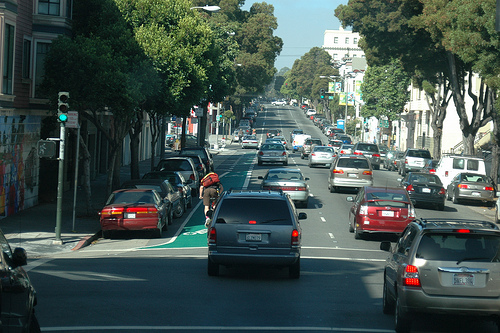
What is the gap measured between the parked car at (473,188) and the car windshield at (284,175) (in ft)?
29.4

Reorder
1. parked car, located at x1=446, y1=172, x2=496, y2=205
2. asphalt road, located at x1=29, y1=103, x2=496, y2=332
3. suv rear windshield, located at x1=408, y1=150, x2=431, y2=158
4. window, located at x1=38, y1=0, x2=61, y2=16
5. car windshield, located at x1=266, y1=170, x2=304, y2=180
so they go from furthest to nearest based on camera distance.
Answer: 1. suv rear windshield, located at x1=408, y1=150, x2=431, y2=158
2. parked car, located at x1=446, y1=172, x2=496, y2=205
3. car windshield, located at x1=266, y1=170, x2=304, y2=180
4. window, located at x1=38, y1=0, x2=61, y2=16
5. asphalt road, located at x1=29, y1=103, x2=496, y2=332

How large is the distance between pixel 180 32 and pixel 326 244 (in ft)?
43.2

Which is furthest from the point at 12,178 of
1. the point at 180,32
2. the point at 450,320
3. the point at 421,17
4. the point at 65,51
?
the point at 421,17

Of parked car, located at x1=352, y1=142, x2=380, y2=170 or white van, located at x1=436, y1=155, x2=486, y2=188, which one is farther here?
parked car, located at x1=352, y1=142, x2=380, y2=170

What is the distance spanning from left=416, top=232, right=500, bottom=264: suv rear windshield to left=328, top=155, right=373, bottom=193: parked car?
79.6ft

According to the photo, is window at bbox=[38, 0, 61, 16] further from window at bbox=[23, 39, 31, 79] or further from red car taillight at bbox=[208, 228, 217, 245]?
red car taillight at bbox=[208, 228, 217, 245]

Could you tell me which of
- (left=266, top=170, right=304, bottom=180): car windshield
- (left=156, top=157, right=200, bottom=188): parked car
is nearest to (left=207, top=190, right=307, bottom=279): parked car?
(left=266, top=170, right=304, bottom=180): car windshield

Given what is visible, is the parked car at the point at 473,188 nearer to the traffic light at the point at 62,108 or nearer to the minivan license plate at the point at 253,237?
the traffic light at the point at 62,108

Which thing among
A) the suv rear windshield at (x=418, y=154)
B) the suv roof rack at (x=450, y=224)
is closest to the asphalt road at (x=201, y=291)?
the suv roof rack at (x=450, y=224)

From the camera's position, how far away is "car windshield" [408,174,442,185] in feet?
103

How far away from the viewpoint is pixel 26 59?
1077 inches

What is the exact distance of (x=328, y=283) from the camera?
14.3 metres

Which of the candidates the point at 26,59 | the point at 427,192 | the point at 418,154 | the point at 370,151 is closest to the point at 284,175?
the point at 427,192

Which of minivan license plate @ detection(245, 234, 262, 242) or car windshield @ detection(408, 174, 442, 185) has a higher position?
car windshield @ detection(408, 174, 442, 185)
